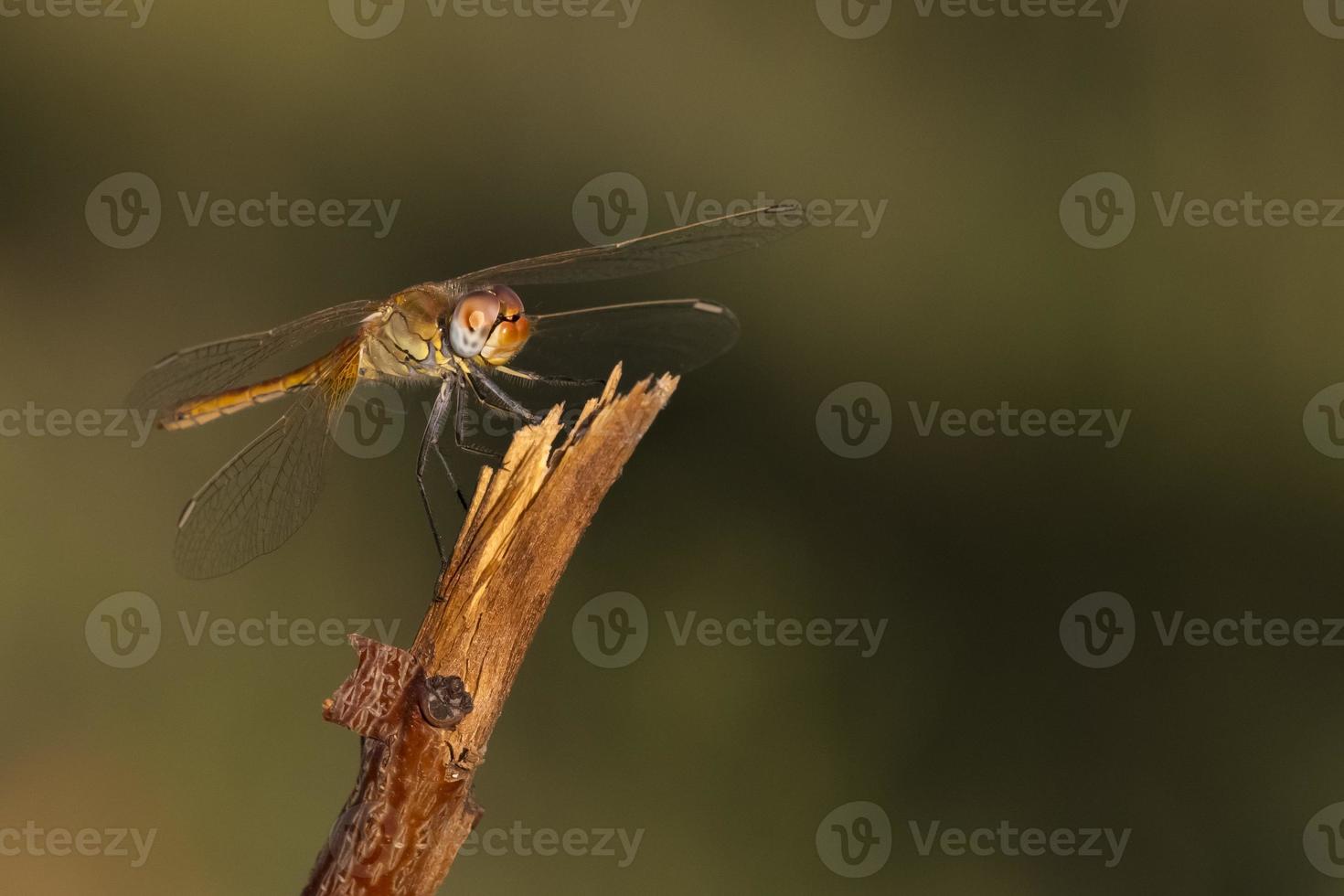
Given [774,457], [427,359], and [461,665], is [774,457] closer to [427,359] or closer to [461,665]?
[427,359]

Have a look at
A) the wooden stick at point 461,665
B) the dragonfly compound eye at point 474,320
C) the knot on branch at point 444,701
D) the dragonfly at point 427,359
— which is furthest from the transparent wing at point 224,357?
the knot on branch at point 444,701

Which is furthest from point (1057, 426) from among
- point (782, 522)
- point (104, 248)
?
point (104, 248)

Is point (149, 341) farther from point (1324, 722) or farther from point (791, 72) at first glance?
point (1324, 722)

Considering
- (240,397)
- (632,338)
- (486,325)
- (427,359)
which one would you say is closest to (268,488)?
(240,397)

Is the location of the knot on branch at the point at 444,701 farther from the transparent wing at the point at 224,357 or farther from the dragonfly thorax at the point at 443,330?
the transparent wing at the point at 224,357

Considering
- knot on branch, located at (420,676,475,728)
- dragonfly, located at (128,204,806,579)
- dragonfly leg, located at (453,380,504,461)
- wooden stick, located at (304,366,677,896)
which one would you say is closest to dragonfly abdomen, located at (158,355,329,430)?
dragonfly, located at (128,204,806,579)

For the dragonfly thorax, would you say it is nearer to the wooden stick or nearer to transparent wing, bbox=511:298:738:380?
transparent wing, bbox=511:298:738:380

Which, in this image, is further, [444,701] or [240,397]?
[240,397]
